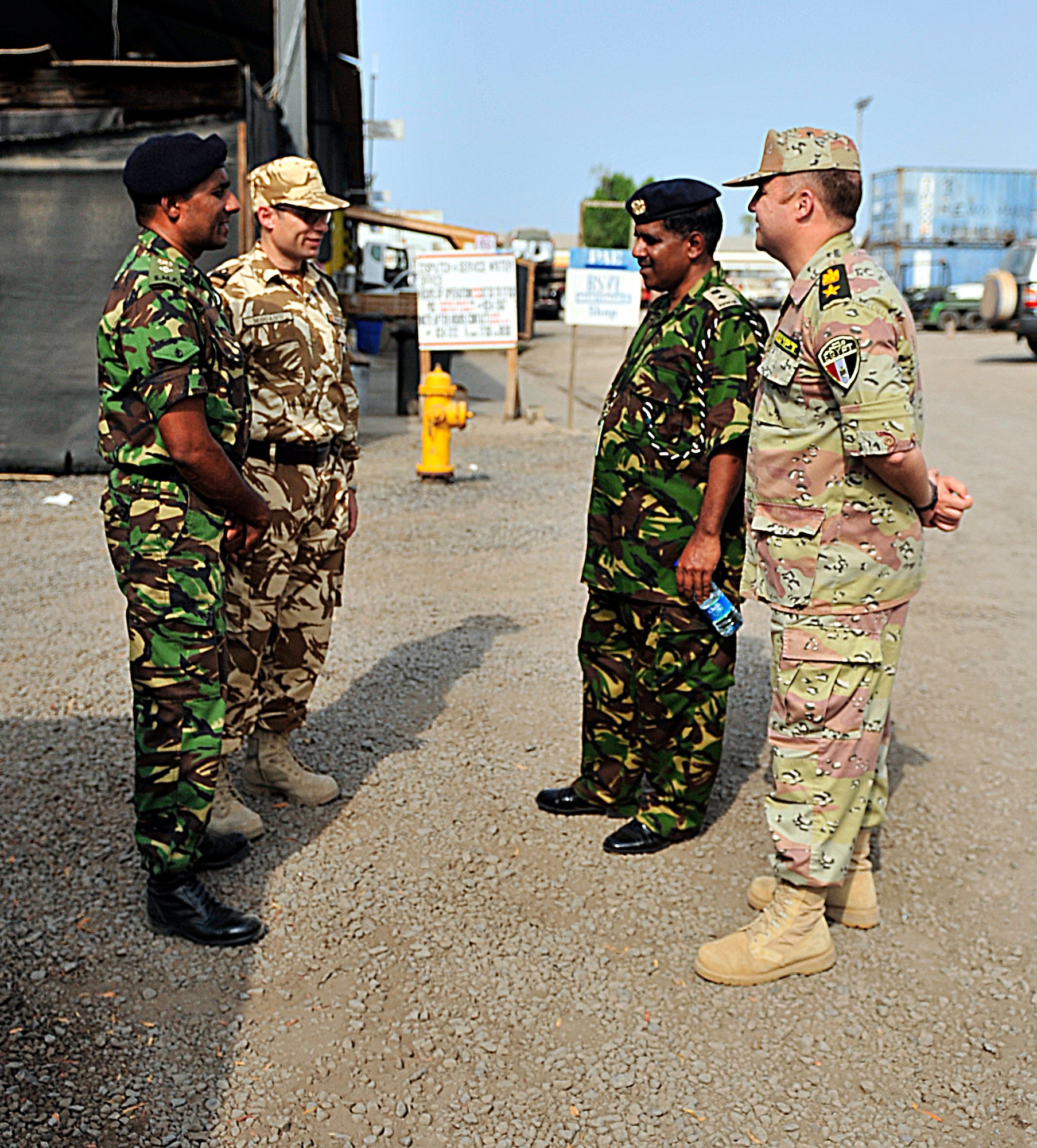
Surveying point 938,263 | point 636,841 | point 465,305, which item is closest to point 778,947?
point 636,841

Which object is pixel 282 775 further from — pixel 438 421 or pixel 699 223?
pixel 438 421

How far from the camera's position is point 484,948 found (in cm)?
309

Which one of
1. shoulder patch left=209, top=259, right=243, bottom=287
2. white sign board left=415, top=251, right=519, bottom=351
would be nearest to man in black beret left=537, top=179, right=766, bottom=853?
shoulder patch left=209, top=259, right=243, bottom=287

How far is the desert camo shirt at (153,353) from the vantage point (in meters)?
2.76

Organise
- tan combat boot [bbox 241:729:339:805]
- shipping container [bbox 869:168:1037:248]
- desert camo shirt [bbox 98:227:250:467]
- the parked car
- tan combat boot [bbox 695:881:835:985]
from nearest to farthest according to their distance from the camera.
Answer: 1. desert camo shirt [bbox 98:227:250:467]
2. tan combat boot [bbox 695:881:835:985]
3. tan combat boot [bbox 241:729:339:805]
4. the parked car
5. shipping container [bbox 869:168:1037:248]

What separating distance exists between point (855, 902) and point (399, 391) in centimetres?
1181

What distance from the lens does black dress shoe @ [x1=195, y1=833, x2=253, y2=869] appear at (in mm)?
3424

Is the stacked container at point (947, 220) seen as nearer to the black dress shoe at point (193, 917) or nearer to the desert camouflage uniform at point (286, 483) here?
the desert camouflage uniform at point (286, 483)

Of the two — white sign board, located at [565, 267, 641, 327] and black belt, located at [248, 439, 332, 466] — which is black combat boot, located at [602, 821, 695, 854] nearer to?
black belt, located at [248, 439, 332, 466]

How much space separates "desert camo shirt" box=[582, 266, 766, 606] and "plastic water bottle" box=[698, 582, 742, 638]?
0.07 meters

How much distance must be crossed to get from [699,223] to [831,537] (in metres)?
1.12

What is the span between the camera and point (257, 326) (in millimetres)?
3451

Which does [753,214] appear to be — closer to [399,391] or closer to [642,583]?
[642,583]

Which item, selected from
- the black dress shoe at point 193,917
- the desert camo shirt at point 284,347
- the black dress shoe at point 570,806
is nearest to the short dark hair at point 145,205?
the desert camo shirt at point 284,347
